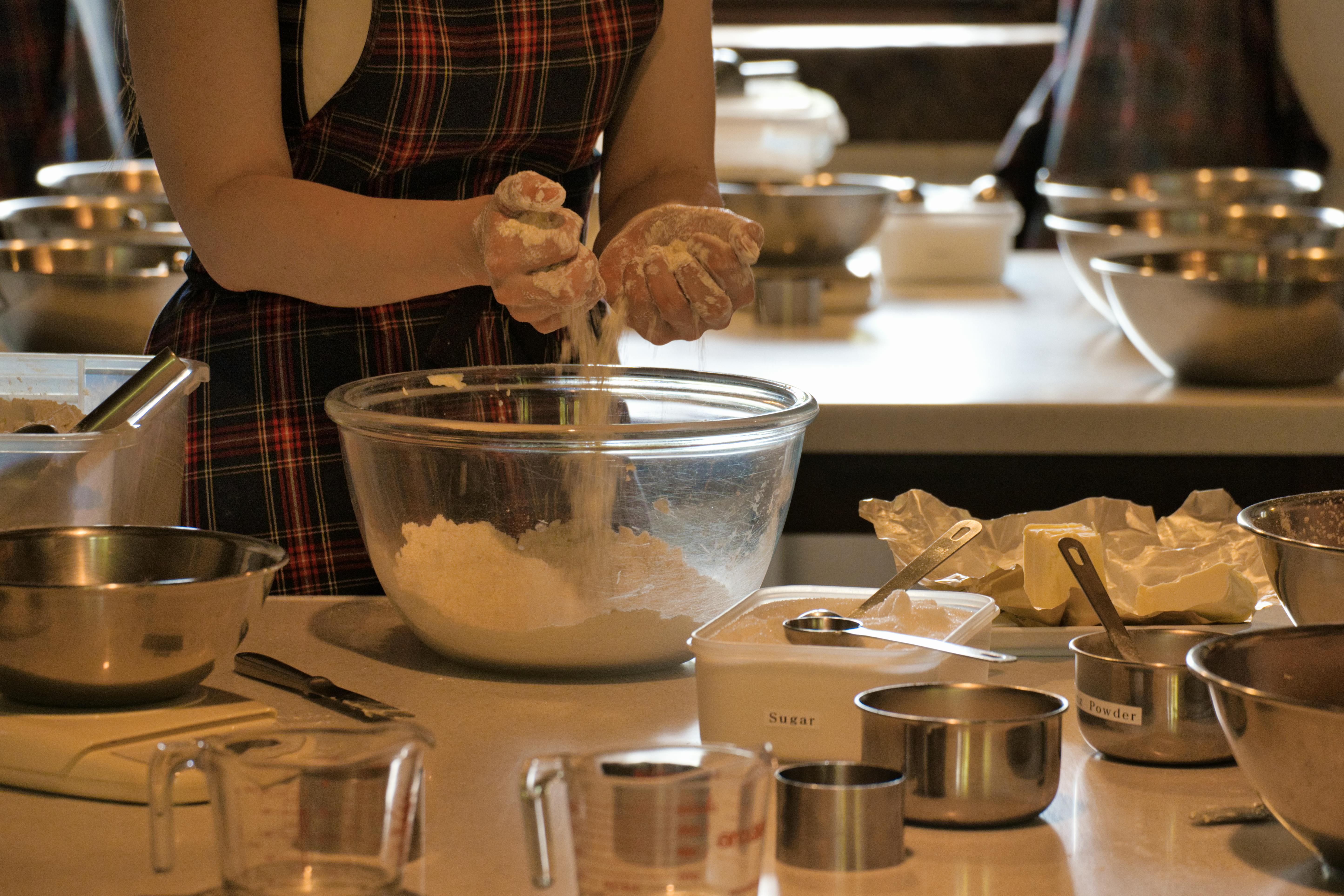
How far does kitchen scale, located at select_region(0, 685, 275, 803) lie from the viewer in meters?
0.89

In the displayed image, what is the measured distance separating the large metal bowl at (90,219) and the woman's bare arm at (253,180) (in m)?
1.03

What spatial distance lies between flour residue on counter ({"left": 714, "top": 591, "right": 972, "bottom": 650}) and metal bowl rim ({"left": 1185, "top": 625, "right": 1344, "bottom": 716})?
0.17 m

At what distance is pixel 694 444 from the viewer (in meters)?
1.10

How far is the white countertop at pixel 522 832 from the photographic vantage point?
0.79 meters

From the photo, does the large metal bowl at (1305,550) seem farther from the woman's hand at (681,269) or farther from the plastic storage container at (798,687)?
the woman's hand at (681,269)

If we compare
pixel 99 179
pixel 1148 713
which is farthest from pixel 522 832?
pixel 99 179

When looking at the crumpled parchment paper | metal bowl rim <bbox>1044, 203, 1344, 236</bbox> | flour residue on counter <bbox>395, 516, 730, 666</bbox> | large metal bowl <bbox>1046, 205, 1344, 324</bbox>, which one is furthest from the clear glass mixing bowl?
metal bowl rim <bbox>1044, 203, 1344, 236</bbox>

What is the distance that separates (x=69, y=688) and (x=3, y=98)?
10.3 ft

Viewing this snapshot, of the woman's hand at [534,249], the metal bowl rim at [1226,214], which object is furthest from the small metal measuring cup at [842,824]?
the metal bowl rim at [1226,214]

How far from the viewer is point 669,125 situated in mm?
1624

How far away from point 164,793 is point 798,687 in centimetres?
39

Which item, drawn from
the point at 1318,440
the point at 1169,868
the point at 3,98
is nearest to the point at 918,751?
the point at 1169,868

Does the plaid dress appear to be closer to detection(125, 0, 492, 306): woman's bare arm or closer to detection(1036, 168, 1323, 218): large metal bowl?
detection(125, 0, 492, 306): woman's bare arm

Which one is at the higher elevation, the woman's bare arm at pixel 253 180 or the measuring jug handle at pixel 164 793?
the woman's bare arm at pixel 253 180
